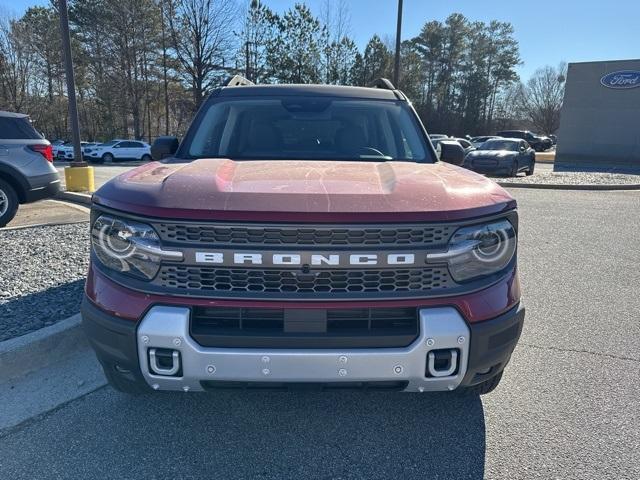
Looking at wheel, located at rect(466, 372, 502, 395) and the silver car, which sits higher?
the silver car

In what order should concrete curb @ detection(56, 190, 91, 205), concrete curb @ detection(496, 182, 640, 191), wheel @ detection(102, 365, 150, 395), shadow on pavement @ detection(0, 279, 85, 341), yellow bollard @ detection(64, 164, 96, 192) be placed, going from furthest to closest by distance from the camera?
concrete curb @ detection(496, 182, 640, 191), yellow bollard @ detection(64, 164, 96, 192), concrete curb @ detection(56, 190, 91, 205), shadow on pavement @ detection(0, 279, 85, 341), wheel @ detection(102, 365, 150, 395)

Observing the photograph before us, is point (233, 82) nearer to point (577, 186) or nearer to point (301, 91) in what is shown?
point (301, 91)

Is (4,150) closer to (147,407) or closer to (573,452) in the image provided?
(147,407)

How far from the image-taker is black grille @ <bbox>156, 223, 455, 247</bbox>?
1.93 metres

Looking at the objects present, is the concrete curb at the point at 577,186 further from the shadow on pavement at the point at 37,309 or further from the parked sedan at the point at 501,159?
the shadow on pavement at the point at 37,309

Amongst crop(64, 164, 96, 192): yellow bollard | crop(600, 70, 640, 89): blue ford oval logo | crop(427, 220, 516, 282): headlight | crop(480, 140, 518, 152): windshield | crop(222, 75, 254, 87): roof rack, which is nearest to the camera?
Result: crop(427, 220, 516, 282): headlight

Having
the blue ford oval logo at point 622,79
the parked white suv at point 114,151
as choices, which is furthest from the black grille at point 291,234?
the blue ford oval logo at point 622,79

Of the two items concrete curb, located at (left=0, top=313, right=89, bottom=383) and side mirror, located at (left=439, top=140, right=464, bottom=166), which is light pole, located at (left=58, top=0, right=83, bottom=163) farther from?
side mirror, located at (left=439, top=140, right=464, bottom=166)

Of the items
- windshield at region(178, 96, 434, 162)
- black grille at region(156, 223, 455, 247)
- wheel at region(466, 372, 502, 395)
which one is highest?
windshield at region(178, 96, 434, 162)

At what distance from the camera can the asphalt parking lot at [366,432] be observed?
7.22 feet

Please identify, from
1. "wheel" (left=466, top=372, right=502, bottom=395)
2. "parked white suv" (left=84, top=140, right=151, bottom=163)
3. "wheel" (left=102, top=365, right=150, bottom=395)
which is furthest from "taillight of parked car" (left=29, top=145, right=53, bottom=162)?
"parked white suv" (left=84, top=140, right=151, bottom=163)

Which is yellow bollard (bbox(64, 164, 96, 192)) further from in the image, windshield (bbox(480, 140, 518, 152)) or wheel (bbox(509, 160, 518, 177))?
windshield (bbox(480, 140, 518, 152))

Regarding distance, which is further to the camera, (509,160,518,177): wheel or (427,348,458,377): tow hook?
(509,160,518,177): wheel

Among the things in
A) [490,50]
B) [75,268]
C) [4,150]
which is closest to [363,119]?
[75,268]
